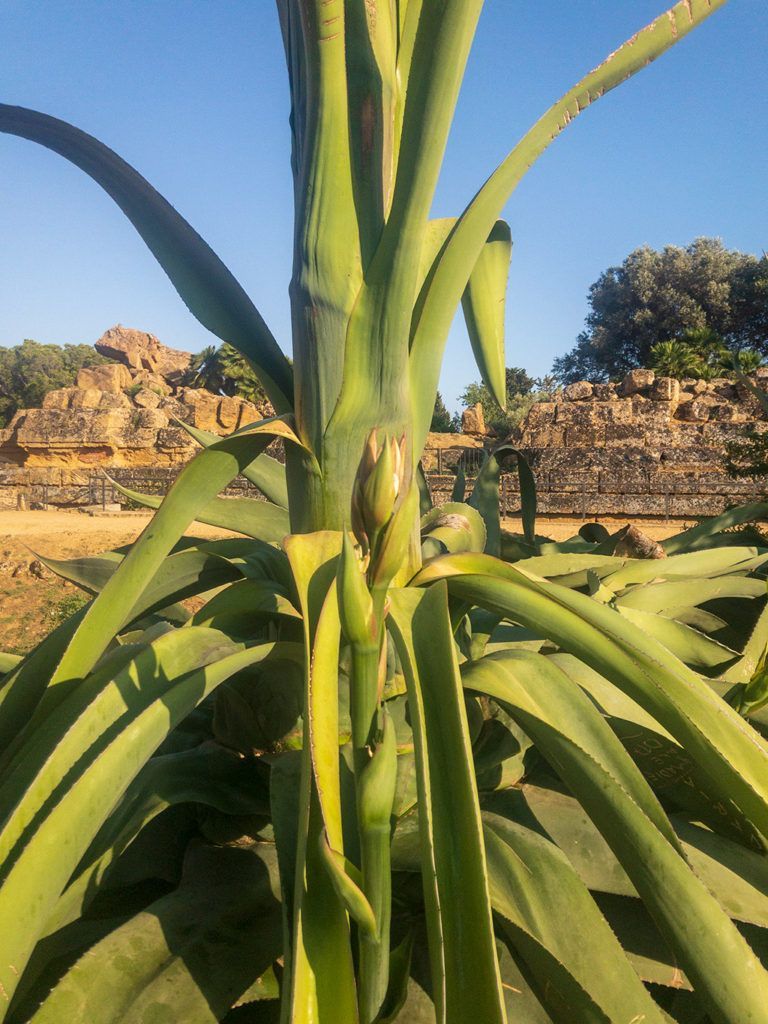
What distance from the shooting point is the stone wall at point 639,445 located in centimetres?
1638

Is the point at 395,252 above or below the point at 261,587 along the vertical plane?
above

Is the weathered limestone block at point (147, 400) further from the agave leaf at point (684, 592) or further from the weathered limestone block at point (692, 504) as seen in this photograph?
the agave leaf at point (684, 592)

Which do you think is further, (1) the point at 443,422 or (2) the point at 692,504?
(1) the point at 443,422

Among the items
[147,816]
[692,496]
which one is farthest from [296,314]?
[692,496]

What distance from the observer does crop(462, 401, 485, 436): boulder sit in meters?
25.1

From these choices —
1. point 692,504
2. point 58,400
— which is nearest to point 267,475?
point 692,504

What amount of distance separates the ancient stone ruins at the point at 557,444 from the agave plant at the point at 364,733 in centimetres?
1247

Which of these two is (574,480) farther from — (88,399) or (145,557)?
(145,557)

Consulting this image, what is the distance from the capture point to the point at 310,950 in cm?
50

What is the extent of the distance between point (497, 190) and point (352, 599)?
50 centimetres

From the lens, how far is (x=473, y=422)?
82.3 feet

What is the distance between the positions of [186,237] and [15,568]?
Result: 8.86 metres

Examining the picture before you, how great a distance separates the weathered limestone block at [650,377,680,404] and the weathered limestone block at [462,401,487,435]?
249 inches

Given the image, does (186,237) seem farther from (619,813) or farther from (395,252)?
(619,813)
